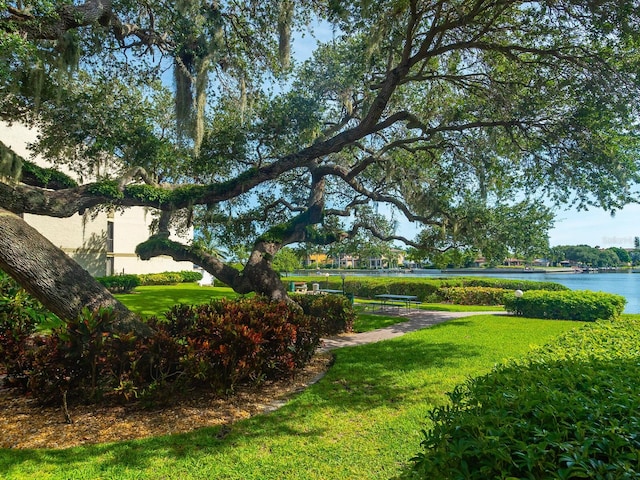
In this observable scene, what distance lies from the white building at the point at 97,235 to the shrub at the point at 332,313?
11944mm

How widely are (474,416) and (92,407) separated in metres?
4.31

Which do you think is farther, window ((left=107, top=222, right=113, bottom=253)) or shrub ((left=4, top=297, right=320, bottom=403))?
window ((left=107, top=222, right=113, bottom=253))

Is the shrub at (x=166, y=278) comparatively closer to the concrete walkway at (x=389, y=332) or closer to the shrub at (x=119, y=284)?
the shrub at (x=119, y=284)

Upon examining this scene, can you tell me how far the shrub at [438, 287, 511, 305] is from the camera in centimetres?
1817

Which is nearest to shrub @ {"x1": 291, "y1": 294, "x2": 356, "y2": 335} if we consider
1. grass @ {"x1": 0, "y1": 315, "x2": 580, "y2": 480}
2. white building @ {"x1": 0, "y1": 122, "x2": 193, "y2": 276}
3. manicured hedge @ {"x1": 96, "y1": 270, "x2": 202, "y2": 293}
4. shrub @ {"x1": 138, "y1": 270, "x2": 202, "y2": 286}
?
grass @ {"x1": 0, "y1": 315, "x2": 580, "y2": 480}

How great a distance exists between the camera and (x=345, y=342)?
27.8 ft

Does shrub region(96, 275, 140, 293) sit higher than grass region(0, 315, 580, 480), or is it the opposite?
shrub region(96, 275, 140, 293)

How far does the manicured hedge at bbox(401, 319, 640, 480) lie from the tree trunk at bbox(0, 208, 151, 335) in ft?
14.4

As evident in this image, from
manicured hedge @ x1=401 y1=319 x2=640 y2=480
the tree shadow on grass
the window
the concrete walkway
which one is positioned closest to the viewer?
manicured hedge @ x1=401 y1=319 x2=640 y2=480

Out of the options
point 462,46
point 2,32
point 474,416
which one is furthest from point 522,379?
point 2,32

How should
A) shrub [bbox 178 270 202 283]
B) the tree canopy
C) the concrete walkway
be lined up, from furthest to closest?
shrub [bbox 178 270 202 283]
the concrete walkway
the tree canopy

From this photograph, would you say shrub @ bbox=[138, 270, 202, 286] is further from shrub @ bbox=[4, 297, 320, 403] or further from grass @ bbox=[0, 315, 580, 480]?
grass @ bbox=[0, 315, 580, 480]

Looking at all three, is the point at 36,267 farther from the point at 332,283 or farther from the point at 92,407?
the point at 332,283

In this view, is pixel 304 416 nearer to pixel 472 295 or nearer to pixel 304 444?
pixel 304 444
